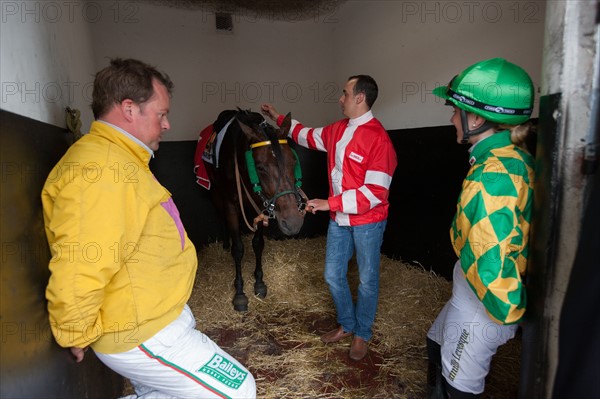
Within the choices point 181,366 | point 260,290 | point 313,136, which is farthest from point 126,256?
point 260,290

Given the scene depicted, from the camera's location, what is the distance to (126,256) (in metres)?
1.06

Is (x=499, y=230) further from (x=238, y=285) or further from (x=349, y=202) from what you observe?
(x=238, y=285)

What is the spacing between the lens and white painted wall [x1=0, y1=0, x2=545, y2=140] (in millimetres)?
1471

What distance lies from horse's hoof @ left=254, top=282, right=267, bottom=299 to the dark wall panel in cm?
197

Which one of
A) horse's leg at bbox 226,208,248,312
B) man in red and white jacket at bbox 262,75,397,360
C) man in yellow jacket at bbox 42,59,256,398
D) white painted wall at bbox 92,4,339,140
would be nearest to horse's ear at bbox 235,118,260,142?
man in red and white jacket at bbox 262,75,397,360

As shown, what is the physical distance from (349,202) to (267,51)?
363cm

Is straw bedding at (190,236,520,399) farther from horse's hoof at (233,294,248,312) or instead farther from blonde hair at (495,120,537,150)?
blonde hair at (495,120,537,150)

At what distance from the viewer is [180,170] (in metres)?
4.33

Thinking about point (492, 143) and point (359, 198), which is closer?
point (492, 143)

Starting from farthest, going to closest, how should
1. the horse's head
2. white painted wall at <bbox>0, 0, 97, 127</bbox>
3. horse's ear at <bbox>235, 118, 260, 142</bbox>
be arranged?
horse's ear at <bbox>235, 118, 260, 142</bbox>
the horse's head
white painted wall at <bbox>0, 0, 97, 127</bbox>

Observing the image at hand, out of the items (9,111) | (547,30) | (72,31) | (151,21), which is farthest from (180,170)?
(547,30)

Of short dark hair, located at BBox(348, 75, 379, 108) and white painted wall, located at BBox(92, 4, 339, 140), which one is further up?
white painted wall, located at BBox(92, 4, 339, 140)

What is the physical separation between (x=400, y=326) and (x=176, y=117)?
365cm

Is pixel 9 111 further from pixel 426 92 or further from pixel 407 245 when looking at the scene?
pixel 407 245
